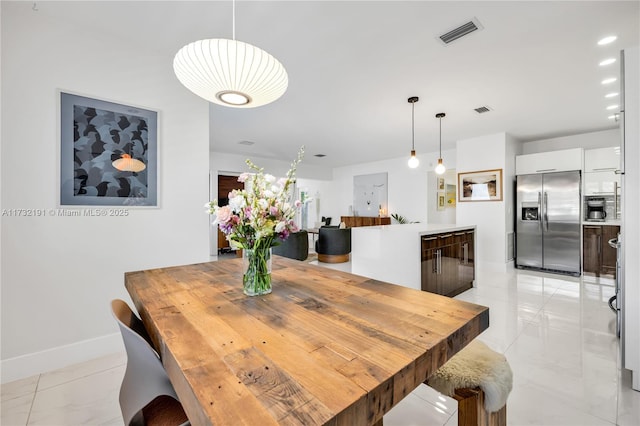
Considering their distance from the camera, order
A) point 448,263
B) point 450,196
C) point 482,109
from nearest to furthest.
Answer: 1. point 448,263
2. point 482,109
3. point 450,196

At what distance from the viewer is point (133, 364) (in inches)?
39.9

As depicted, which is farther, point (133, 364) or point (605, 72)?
point (605, 72)

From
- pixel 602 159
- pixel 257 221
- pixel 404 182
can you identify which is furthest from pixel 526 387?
pixel 404 182

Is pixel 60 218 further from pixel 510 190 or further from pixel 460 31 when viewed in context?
pixel 510 190

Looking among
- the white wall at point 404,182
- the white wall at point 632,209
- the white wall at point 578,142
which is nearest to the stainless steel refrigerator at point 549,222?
the white wall at point 578,142

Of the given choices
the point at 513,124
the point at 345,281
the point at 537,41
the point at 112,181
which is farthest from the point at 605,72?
the point at 112,181

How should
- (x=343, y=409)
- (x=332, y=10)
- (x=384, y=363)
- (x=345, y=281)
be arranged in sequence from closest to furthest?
(x=343, y=409)
(x=384, y=363)
(x=345, y=281)
(x=332, y=10)

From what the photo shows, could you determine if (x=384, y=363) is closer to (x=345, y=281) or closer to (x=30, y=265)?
(x=345, y=281)

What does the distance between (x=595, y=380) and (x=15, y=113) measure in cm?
456

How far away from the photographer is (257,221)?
1.25 meters

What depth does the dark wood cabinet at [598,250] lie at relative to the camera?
14.9 ft

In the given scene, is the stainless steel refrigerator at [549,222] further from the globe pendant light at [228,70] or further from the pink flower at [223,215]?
the pink flower at [223,215]

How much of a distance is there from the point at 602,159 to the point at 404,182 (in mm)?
3963

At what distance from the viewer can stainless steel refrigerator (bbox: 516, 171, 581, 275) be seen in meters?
4.76
